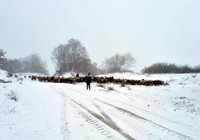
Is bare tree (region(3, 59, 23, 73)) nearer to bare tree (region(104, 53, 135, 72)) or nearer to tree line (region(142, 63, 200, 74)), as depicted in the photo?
bare tree (region(104, 53, 135, 72))

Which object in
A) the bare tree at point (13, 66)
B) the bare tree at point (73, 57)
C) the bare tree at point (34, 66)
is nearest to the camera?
the bare tree at point (73, 57)

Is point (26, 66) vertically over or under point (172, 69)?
over

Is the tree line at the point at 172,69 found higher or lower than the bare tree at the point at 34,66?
lower

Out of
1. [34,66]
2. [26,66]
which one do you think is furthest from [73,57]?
[26,66]

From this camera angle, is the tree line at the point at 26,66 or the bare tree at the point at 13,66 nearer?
the bare tree at the point at 13,66

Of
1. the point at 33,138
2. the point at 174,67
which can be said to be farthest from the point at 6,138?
the point at 174,67

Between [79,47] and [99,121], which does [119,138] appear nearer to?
[99,121]

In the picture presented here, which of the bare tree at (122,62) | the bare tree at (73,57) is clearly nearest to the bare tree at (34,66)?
the bare tree at (73,57)

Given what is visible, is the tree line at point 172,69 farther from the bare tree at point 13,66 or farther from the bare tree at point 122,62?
the bare tree at point 13,66

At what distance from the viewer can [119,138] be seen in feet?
12.6

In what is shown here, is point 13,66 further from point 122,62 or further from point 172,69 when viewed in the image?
point 172,69

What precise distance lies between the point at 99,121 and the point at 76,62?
48850 millimetres

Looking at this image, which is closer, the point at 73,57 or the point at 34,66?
the point at 73,57

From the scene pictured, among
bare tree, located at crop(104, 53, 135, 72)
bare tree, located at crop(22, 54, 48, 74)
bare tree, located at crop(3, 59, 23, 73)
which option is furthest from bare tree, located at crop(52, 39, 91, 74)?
bare tree, located at crop(3, 59, 23, 73)
